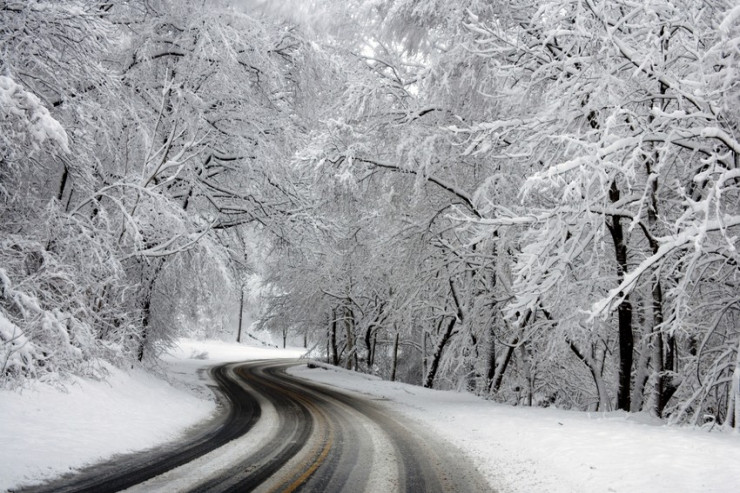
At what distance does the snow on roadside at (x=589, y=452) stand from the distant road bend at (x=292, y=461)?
70 cm

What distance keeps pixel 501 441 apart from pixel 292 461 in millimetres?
4195

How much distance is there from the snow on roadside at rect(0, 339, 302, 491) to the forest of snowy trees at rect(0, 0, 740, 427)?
56 cm

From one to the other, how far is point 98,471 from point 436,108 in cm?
965

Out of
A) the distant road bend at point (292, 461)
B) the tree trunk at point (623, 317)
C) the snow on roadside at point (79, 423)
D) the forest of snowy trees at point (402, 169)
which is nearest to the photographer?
the snow on roadside at point (79, 423)

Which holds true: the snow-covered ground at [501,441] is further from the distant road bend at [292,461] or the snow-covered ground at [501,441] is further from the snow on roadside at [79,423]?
the distant road bend at [292,461]

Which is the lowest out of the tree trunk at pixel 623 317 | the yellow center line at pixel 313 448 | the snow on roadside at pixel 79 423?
the yellow center line at pixel 313 448

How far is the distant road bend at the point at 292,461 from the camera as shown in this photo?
5754mm

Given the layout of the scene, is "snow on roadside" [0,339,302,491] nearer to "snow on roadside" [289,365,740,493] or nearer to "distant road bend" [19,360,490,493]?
"distant road bend" [19,360,490,493]

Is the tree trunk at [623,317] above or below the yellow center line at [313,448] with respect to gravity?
above

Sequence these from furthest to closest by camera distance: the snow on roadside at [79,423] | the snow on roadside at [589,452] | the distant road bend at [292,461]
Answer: the snow on roadside at [589,452], the distant road bend at [292,461], the snow on roadside at [79,423]

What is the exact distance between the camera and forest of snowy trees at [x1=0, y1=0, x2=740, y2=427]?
23.0ft

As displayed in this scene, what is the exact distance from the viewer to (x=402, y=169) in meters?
12.4

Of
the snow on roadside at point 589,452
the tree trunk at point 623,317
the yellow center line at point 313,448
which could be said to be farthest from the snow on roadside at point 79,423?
the tree trunk at point 623,317

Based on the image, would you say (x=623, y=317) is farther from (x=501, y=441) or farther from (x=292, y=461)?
(x=292, y=461)
